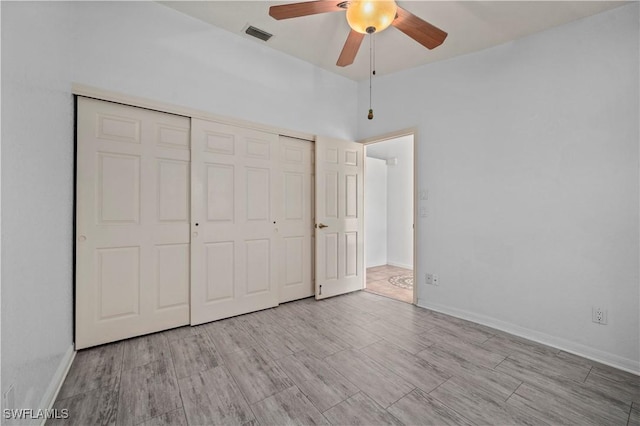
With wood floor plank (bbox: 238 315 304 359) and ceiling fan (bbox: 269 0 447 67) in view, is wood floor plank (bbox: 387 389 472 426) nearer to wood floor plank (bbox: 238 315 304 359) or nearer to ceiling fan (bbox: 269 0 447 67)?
wood floor plank (bbox: 238 315 304 359)

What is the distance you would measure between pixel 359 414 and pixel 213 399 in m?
0.89

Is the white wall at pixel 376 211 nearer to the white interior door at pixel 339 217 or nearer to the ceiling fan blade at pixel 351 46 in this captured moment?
the white interior door at pixel 339 217

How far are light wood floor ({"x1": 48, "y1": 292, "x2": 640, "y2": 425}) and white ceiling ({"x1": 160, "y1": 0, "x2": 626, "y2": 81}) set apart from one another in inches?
113

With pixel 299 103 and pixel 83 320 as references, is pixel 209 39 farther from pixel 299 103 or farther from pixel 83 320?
pixel 83 320

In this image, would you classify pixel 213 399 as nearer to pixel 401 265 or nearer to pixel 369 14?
pixel 369 14

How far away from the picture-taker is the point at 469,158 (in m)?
2.96

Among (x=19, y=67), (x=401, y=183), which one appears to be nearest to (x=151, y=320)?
(x=19, y=67)

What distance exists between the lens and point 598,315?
221cm

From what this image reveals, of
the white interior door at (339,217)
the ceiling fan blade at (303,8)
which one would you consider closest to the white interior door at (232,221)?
the white interior door at (339,217)

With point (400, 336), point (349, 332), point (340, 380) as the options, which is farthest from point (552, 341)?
point (340, 380)

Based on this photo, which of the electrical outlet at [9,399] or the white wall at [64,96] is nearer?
the electrical outlet at [9,399]

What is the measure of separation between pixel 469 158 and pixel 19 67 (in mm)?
3490

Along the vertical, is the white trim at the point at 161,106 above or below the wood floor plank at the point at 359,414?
above

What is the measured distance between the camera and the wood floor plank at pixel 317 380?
1672 mm
